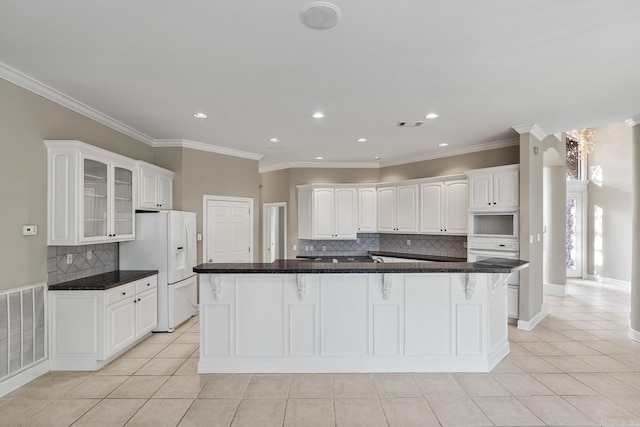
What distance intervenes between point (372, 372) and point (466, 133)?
12.0 feet

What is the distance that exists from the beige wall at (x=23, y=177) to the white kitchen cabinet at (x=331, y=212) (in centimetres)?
427

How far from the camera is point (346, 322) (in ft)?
10.8

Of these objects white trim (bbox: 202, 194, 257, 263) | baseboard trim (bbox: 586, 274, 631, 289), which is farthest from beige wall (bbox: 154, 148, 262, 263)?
baseboard trim (bbox: 586, 274, 631, 289)

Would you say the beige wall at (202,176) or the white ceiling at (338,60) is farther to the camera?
the beige wall at (202,176)

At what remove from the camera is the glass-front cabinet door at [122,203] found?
12.7ft

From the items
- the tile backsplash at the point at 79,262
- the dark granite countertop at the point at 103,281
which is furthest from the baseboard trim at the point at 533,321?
the tile backsplash at the point at 79,262

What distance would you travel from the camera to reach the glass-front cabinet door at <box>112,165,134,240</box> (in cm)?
386

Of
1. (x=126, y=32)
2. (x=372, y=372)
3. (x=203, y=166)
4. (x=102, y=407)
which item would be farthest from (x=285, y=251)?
(x=126, y=32)

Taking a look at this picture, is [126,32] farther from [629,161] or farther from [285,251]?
[629,161]

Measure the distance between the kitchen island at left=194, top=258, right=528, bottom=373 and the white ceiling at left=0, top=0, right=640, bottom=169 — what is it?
1.79 m

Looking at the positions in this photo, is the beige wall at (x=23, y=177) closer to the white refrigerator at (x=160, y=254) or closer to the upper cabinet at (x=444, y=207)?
the white refrigerator at (x=160, y=254)

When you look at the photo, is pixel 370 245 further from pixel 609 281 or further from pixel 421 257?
pixel 609 281

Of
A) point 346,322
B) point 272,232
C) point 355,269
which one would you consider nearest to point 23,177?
point 355,269

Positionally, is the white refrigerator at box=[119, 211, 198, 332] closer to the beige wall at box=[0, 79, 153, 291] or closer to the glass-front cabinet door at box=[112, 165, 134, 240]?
the glass-front cabinet door at box=[112, 165, 134, 240]
